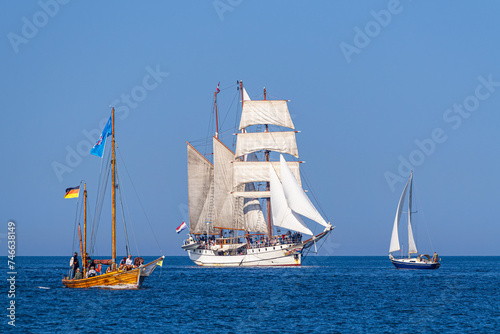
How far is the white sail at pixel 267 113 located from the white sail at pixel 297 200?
53.5ft

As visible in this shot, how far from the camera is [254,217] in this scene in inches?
4781

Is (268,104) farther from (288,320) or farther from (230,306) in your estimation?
(288,320)

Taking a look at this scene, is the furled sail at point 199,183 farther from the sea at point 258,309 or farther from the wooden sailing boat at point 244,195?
the sea at point 258,309

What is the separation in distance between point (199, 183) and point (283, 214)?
24.1 metres

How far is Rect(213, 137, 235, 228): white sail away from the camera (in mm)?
124000

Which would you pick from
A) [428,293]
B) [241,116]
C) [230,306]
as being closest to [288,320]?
[230,306]

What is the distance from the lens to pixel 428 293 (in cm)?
6756

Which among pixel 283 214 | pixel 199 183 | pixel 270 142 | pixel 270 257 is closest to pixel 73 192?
pixel 283 214

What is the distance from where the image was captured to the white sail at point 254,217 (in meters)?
121

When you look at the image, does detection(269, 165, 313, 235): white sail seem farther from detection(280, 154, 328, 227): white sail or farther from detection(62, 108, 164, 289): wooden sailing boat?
detection(62, 108, 164, 289): wooden sailing boat

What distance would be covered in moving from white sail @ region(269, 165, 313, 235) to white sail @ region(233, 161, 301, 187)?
1245 centimetres

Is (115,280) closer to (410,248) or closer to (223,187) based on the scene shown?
(410,248)

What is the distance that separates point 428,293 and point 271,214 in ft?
176

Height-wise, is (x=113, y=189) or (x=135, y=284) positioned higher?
(x=113, y=189)
